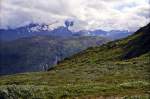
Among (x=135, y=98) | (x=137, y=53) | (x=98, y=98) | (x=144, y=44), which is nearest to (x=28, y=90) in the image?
(x=98, y=98)

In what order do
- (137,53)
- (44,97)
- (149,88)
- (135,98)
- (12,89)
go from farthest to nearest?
(137,53), (149,88), (44,97), (12,89), (135,98)

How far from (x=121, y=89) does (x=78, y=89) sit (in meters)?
5.81

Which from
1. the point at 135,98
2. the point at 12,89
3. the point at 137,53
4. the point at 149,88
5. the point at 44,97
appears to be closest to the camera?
the point at 135,98

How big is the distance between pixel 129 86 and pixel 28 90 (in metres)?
19.8

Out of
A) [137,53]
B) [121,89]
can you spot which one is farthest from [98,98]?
[137,53]

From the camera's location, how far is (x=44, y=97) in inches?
1635

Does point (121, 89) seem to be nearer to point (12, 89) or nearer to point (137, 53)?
point (12, 89)

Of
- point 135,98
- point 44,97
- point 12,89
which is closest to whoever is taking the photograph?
point 135,98

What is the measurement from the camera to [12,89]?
38.2 meters

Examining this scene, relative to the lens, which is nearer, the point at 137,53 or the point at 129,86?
the point at 129,86

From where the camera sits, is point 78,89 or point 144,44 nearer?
point 78,89

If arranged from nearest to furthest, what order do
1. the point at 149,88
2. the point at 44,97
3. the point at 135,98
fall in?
the point at 135,98 < the point at 44,97 < the point at 149,88

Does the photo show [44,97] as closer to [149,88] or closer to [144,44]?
[149,88]

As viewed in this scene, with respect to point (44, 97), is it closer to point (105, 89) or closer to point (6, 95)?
point (6, 95)
